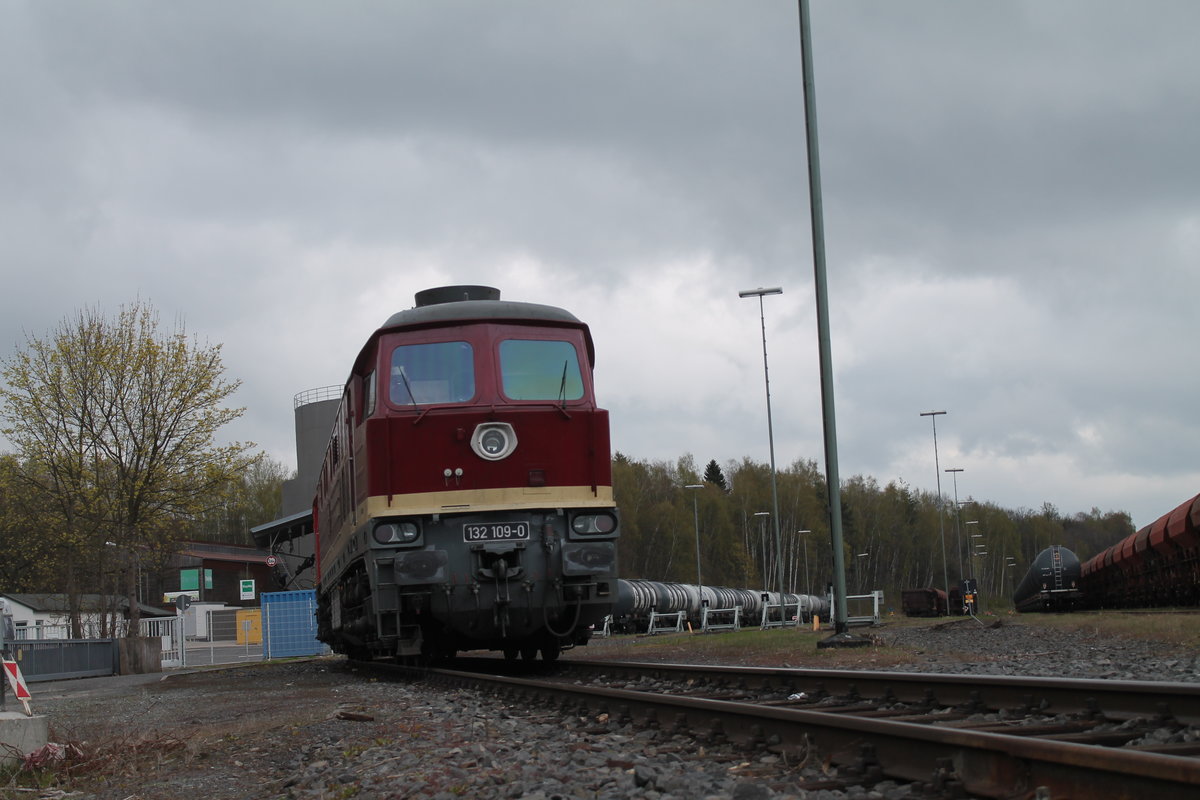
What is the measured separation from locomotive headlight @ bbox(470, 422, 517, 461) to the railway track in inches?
115

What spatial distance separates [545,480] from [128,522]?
22.3 metres

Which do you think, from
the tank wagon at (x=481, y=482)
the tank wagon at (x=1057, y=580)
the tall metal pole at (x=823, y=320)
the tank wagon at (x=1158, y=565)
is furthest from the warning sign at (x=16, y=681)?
the tank wagon at (x=1057, y=580)

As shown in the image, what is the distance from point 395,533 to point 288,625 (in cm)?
2455

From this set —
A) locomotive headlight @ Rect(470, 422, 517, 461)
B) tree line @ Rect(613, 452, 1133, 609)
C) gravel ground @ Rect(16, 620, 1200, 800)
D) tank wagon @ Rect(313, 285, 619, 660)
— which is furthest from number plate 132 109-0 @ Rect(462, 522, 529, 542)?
tree line @ Rect(613, 452, 1133, 609)

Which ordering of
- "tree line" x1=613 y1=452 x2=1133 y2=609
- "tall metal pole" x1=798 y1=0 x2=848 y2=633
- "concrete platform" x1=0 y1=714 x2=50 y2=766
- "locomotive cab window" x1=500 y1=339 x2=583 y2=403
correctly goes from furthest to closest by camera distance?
"tree line" x1=613 y1=452 x2=1133 y2=609
"tall metal pole" x1=798 y1=0 x2=848 y2=633
"locomotive cab window" x1=500 y1=339 x2=583 y2=403
"concrete platform" x1=0 y1=714 x2=50 y2=766

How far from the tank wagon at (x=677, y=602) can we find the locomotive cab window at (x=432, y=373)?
20.7 metres

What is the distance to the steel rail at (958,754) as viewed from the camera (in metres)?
3.34

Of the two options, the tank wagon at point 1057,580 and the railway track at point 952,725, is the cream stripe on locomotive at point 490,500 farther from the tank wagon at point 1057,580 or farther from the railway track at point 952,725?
the tank wagon at point 1057,580

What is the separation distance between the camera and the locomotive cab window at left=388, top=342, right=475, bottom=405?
11.6 meters

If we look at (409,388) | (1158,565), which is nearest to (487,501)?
(409,388)

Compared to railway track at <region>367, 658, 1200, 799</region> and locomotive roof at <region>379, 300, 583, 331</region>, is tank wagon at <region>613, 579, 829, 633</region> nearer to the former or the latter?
locomotive roof at <region>379, 300, 583, 331</region>

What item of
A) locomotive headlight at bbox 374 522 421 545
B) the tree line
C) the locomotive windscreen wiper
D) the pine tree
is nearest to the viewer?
locomotive headlight at bbox 374 522 421 545

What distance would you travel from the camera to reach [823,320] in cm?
1565

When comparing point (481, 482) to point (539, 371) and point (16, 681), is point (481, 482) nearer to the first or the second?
point (539, 371)
